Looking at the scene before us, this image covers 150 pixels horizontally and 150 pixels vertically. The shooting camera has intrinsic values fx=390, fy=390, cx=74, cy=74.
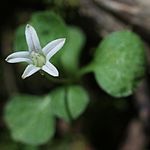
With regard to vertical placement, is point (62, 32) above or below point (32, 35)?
below

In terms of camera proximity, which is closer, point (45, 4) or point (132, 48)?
point (132, 48)

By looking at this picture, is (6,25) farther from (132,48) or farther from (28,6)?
(132,48)

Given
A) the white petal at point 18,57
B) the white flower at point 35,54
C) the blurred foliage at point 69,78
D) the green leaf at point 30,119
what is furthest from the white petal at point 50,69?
the green leaf at point 30,119

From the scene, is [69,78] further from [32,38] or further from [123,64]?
[32,38]

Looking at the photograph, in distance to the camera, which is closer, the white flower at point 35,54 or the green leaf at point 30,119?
the white flower at point 35,54

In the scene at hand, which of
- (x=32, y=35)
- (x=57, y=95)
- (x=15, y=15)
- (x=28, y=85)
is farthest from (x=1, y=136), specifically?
(x=32, y=35)

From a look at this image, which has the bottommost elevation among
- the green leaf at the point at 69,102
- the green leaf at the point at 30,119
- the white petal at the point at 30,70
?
the green leaf at the point at 30,119

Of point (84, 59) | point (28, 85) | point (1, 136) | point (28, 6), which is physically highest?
point (28, 6)

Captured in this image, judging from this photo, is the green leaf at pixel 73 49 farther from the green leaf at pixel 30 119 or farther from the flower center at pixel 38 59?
the flower center at pixel 38 59
